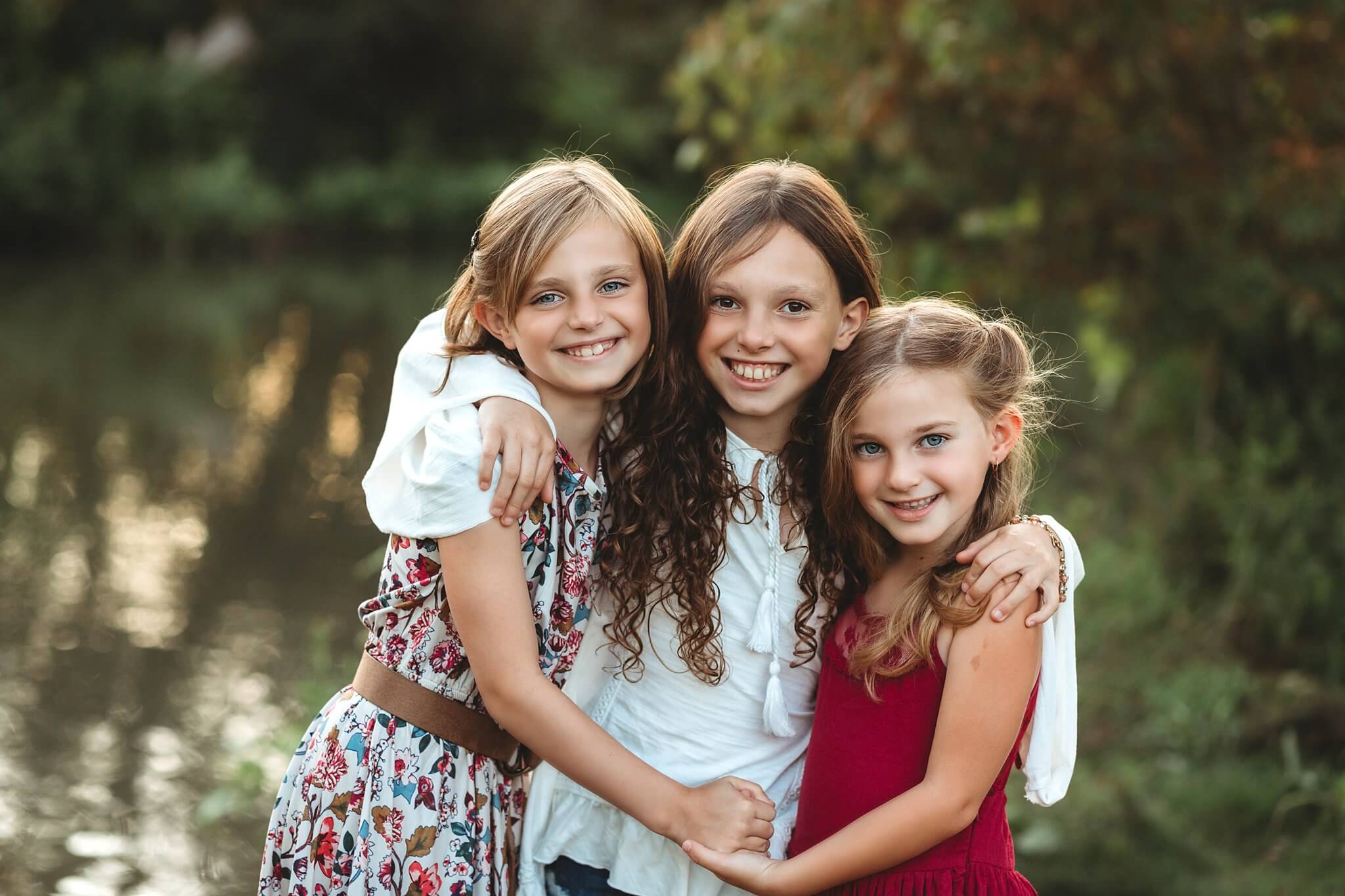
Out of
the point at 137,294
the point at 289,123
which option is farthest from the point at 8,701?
the point at 289,123

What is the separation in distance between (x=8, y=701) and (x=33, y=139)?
1570 centimetres

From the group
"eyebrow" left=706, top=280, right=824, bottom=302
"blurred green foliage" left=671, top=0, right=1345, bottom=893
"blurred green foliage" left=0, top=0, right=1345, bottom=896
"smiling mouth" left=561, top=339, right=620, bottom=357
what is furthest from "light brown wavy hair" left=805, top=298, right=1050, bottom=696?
"blurred green foliage" left=671, top=0, right=1345, bottom=893

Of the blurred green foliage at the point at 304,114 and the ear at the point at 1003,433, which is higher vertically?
the blurred green foliage at the point at 304,114

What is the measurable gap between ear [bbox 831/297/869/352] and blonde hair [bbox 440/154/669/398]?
0.28 metres

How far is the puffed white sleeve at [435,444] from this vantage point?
1846 millimetres

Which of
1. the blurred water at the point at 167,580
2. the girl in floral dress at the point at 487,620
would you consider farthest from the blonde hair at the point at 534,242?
the blurred water at the point at 167,580

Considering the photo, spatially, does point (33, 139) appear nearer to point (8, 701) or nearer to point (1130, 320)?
point (8, 701)

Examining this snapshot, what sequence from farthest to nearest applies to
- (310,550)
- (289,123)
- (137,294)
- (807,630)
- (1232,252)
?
(289,123)
(137,294)
(310,550)
(1232,252)
(807,630)

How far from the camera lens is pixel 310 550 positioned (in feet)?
21.5

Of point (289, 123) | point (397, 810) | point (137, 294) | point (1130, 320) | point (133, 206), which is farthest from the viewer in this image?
point (289, 123)

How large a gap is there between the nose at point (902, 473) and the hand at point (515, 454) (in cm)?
50

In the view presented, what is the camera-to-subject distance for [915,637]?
1.89 m

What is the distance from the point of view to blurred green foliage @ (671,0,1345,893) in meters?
3.91

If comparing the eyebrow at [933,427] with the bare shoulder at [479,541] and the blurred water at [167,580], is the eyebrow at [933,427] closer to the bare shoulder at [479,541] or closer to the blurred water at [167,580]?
the bare shoulder at [479,541]
